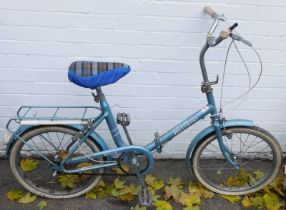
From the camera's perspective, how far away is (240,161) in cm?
418

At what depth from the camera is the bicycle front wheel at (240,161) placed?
3434 millimetres

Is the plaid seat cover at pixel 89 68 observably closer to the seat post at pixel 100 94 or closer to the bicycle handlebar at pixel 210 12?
the seat post at pixel 100 94

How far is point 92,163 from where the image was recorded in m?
3.56

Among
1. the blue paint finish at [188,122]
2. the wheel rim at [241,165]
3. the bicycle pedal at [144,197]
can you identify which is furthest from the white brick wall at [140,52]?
the bicycle pedal at [144,197]

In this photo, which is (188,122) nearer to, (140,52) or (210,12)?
(140,52)

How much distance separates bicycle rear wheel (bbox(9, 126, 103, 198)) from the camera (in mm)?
3244

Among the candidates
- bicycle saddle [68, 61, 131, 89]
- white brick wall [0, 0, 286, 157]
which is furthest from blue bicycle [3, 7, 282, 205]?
white brick wall [0, 0, 286, 157]

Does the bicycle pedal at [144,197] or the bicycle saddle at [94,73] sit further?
the bicycle pedal at [144,197]

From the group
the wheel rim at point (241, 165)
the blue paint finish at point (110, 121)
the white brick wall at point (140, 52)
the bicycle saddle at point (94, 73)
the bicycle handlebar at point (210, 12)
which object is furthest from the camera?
the wheel rim at point (241, 165)

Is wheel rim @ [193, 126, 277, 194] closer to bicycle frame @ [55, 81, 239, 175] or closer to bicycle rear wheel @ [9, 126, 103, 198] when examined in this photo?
bicycle frame @ [55, 81, 239, 175]

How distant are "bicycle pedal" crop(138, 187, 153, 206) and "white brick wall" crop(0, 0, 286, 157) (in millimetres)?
766

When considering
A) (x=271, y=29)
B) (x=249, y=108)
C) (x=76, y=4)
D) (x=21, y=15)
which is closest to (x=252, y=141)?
(x=249, y=108)

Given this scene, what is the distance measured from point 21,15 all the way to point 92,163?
153 centimetres

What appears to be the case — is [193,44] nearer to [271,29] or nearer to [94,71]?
[271,29]
